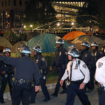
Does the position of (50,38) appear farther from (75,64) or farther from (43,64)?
(75,64)

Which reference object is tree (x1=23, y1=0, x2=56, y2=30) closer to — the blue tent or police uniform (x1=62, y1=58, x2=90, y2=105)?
the blue tent

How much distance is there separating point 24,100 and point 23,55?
1.00 metres

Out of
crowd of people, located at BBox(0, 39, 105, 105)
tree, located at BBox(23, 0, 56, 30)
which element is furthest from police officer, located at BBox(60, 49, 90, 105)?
Result: tree, located at BBox(23, 0, 56, 30)

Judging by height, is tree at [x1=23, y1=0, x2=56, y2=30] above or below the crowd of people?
above

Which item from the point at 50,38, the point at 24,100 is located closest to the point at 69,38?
the point at 50,38

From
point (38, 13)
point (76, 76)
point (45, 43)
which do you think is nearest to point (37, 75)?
point (76, 76)

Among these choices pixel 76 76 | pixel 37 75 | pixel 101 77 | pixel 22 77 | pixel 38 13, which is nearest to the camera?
pixel 101 77

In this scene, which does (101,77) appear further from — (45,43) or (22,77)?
(45,43)

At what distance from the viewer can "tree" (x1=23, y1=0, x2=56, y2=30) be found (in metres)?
76.6

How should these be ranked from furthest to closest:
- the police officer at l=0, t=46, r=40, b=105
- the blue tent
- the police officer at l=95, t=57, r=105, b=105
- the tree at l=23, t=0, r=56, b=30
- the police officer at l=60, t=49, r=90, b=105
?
the tree at l=23, t=0, r=56, b=30, the blue tent, the police officer at l=60, t=49, r=90, b=105, the police officer at l=0, t=46, r=40, b=105, the police officer at l=95, t=57, r=105, b=105

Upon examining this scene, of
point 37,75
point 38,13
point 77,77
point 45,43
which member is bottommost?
point 45,43

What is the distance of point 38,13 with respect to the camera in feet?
256

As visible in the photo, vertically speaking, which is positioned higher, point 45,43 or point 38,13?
point 38,13

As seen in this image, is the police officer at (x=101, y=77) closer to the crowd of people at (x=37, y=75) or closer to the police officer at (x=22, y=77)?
the crowd of people at (x=37, y=75)
